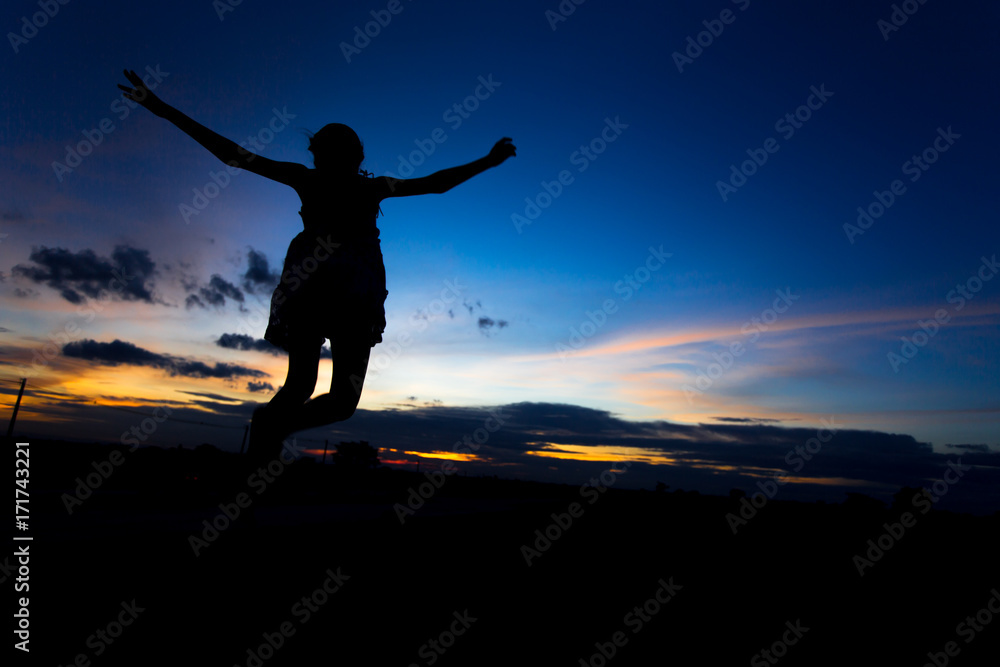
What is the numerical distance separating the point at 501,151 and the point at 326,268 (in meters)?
1.07

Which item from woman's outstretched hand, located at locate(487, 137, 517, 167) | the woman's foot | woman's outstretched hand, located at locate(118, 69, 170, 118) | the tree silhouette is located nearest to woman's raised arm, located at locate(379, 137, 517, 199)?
woman's outstretched hand, located at locate(487, 137, 517, 167)

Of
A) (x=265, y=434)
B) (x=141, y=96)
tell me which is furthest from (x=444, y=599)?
(x=141, y=96)

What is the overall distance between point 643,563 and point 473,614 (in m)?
1.18

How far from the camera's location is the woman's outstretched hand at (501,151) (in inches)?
100.0

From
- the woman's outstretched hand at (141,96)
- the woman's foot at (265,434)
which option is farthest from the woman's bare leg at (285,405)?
the woman's outstretched hand at (141,96)

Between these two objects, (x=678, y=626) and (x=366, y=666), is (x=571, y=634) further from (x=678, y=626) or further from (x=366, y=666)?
(x=366, y=666)

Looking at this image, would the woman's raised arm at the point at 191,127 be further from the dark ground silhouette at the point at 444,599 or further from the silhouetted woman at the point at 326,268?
the dark ground silhouette at the point at 444,599

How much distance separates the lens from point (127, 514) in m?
2.64

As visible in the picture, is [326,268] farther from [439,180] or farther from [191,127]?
[191,127]

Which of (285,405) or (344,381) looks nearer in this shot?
(285,405)

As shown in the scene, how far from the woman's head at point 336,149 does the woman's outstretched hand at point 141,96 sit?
639 millimetres

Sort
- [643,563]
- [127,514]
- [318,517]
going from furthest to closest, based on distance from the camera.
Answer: [318,517]
[127,514]
[643,563]

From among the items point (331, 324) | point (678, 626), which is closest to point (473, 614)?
point (678, 626)

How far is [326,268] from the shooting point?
225 centimetres
